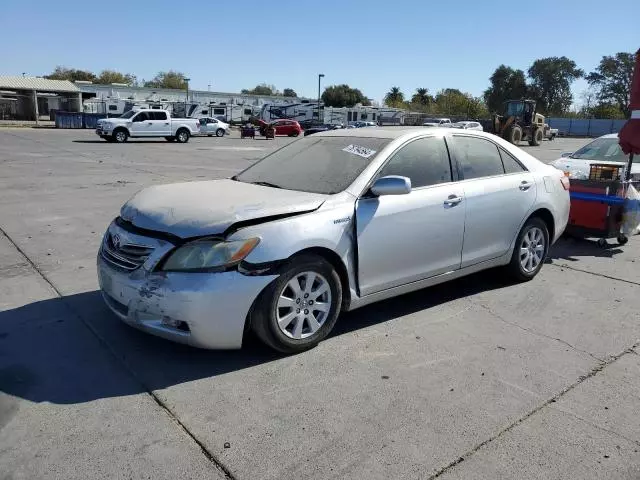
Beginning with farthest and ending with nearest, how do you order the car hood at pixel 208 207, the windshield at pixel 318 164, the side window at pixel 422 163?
the side window at pixel 422 163 → the windshield at pixel 318 164 → the car hood at pixel 208 207

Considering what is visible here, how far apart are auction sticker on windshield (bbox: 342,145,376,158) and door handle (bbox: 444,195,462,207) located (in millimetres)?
763

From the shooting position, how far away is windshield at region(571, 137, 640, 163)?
10.2 m

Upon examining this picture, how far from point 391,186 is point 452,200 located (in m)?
0.85

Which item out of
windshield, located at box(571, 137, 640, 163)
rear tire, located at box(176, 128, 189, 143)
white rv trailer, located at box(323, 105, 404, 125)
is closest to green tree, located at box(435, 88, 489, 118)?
white rv trailer, located at box(323, 105, 404, 125)

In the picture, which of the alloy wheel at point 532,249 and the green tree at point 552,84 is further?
the green tree at point 552,84

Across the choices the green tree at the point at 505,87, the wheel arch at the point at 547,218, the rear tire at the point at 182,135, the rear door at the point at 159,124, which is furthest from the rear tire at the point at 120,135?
the green tree at the point at 505,87

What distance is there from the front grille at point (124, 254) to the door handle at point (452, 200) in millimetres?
2424

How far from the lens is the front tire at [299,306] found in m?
3.54

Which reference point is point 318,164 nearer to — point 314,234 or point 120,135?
point 314,234

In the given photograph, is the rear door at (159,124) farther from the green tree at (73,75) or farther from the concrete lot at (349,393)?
the green tree at (73,75)

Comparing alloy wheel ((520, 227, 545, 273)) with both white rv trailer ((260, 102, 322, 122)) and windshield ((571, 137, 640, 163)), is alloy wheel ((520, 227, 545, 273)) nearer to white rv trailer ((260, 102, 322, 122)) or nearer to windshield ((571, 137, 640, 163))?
windshield ((571, 137, 640, 163))

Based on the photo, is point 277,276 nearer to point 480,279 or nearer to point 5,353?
point 5,353

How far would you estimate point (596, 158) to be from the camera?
33.5 feet

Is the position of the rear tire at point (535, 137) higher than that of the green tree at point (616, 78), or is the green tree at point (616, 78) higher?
the green tree at point (616, 78)
